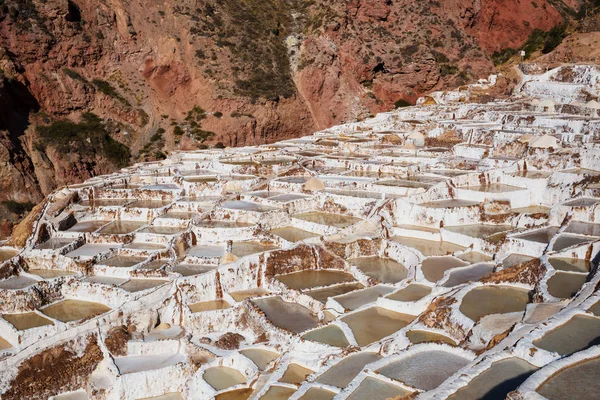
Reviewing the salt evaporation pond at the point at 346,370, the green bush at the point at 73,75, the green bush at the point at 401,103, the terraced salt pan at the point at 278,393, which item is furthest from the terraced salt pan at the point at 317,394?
the green bush at the point at 401,103

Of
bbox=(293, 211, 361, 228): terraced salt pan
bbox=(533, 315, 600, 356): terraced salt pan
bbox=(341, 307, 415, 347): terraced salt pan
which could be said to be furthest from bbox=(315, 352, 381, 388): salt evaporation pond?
bbox=(293, 211, 361, 228): terraced salt pan

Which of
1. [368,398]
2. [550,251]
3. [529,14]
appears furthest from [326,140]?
Result: [529,14]

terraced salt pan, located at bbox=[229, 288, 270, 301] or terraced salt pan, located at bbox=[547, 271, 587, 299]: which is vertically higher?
terraced salt pan, located at bbox=[547, 271, 587, 299]

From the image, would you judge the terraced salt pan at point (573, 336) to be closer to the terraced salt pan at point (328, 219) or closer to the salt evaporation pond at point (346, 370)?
the salt evaporation pond at point (346, 370)

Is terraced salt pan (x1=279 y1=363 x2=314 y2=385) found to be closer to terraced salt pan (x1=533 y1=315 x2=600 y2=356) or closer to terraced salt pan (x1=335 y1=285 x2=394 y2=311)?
terraced salt pan (x1=335 y1=285 x2=394 y2=311)

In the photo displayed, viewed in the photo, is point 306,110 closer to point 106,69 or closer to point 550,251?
point 106,69

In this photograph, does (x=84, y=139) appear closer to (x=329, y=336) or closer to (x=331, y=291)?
(x=331, y=291)

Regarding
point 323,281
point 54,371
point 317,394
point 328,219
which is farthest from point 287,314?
point 328,219
